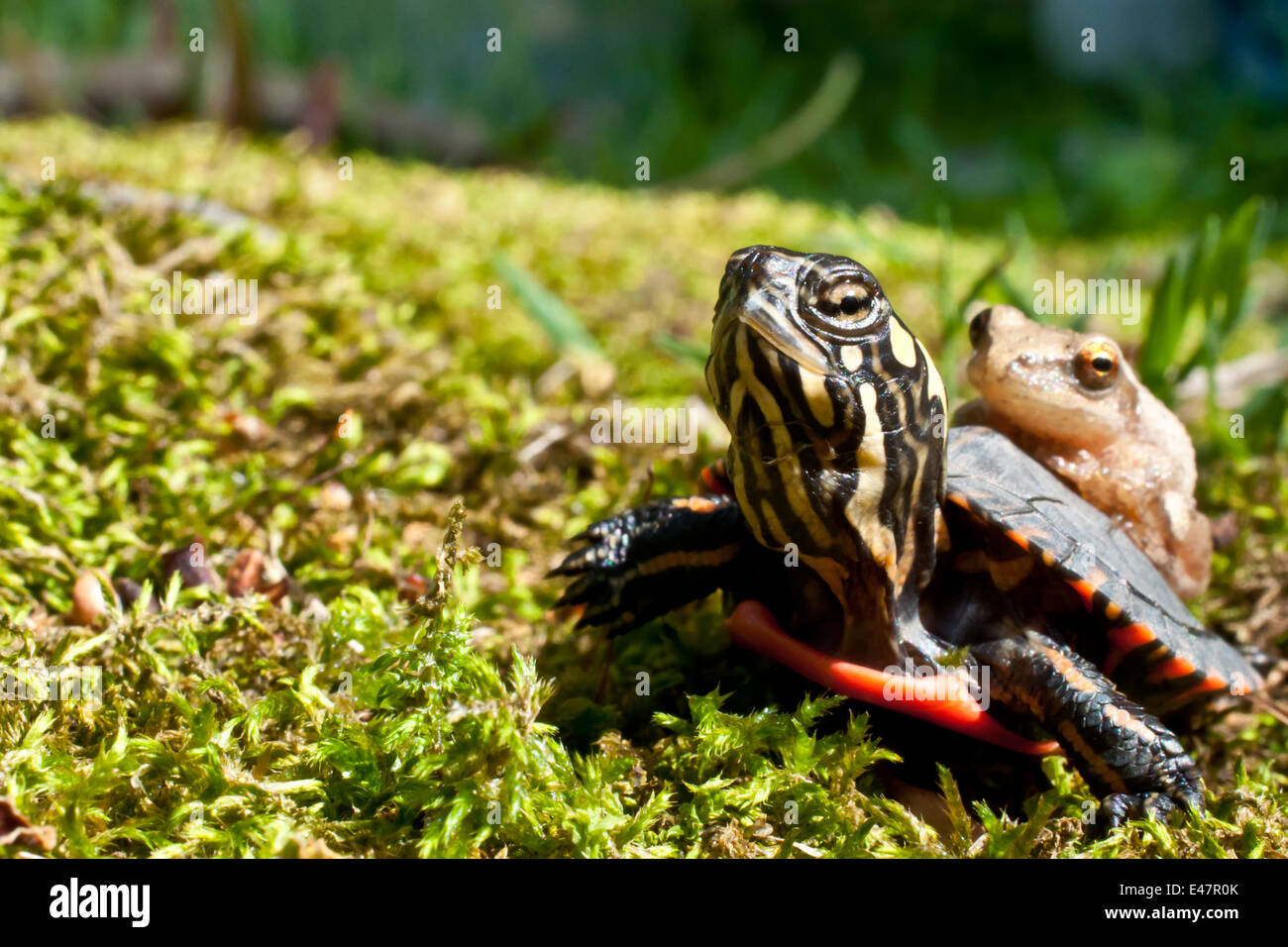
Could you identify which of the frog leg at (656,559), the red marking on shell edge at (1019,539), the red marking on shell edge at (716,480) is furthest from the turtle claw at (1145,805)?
the red marking on shell edge at (716,480)

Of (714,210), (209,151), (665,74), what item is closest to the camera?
(209,151)

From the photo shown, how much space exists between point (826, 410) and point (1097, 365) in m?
0.74

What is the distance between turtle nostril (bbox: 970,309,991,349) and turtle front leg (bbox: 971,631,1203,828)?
26.8 inches

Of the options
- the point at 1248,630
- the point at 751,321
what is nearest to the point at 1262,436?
the point at 1248,630

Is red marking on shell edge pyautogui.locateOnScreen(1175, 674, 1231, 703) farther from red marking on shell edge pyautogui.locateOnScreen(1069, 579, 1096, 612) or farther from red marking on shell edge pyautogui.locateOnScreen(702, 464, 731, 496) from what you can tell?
red marking on shell edge pyautogui.locateOnScreen(702, 464, 731, 496)

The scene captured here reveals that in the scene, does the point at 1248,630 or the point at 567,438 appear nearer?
the point at 1248,630

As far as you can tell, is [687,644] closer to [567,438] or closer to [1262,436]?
[567,438]

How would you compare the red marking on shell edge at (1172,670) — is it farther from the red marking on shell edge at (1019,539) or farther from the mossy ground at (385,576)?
the red marking on shell edge at (1019,539)

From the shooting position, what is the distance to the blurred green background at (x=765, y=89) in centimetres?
577

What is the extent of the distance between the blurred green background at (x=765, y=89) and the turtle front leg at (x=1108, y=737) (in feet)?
15.3

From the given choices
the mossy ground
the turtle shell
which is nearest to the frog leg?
the mossy ground

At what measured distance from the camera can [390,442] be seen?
107 inches

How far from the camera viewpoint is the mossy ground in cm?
156
